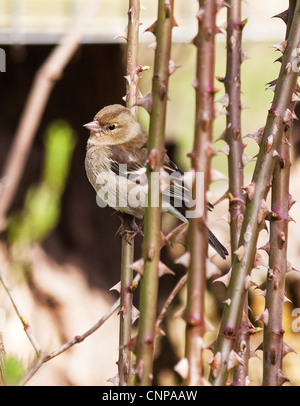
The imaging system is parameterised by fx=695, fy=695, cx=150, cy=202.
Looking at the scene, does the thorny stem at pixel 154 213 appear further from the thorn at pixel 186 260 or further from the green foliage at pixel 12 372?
the green foliage at pixel 12 372

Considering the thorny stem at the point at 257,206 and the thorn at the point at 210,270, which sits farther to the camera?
the thorny stem at the point at 257,206

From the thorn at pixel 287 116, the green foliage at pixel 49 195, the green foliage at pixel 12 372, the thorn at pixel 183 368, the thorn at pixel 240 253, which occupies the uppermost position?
the thorn at pixel 287 116

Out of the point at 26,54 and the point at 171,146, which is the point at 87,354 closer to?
the point at 171,146

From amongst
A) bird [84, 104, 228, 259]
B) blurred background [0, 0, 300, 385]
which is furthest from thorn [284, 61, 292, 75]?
blurred background [0, 0, 300, 385]

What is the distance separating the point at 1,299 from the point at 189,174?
0.60 metres

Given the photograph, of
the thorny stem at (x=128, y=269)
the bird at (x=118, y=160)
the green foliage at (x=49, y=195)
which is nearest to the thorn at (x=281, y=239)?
the thorny stem at (x=128, y=269)

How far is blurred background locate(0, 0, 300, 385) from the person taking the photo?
16.8 feet

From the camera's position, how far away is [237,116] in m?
1.31

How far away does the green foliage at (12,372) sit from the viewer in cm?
101

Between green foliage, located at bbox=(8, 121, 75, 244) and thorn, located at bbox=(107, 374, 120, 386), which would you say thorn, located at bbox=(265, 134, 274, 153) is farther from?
thorn, located at bbox=(107, 374, 120, 386)

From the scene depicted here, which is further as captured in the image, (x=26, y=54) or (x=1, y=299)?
(x=26, y=54)

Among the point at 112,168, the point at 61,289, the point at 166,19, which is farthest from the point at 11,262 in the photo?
the point at 61,289

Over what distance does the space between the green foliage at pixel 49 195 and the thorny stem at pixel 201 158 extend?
40cm
